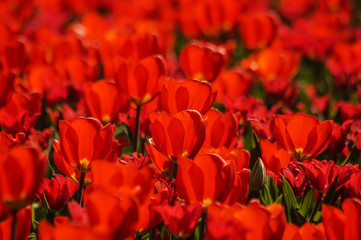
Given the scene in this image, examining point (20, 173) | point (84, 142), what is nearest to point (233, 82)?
point (84, 142)

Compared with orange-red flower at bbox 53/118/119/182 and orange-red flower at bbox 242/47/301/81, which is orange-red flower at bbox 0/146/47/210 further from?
orange-red flower at bbox 242/47/301/81

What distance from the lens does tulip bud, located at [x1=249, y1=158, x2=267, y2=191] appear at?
1.76 meters

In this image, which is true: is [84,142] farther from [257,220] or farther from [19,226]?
[257,220]

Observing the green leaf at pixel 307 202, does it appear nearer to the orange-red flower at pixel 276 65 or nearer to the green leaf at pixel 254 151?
the green leaf at pixel 254 151

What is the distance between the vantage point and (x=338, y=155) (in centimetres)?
224

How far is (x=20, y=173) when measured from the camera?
4.02ft

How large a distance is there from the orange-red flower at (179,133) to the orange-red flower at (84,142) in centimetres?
14

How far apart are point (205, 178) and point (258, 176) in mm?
331

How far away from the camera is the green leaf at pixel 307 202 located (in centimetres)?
174

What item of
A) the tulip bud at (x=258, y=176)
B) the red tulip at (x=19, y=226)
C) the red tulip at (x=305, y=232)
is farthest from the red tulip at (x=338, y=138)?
the red tulip at (x=19, y=226)

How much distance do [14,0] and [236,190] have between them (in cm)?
360

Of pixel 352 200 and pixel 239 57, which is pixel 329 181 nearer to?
pixel 352 200

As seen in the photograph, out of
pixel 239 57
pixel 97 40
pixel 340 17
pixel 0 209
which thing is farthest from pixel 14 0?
pixel 0 209

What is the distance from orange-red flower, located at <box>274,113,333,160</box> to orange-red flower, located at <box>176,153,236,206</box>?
468 millimetres
